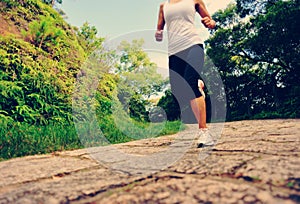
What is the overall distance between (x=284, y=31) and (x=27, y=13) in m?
8.04

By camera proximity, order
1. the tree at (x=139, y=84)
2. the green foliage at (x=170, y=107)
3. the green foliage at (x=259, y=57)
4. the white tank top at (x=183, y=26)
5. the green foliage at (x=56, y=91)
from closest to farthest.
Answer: the white tank top at (x=183, y=26) → the green foliage at (x=56, y=91) → the tree at (x=139, y=84) → the green foliage at (x=259, y=57) → the green foliage at (x=170, y=107)

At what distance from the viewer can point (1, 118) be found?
2.83 m

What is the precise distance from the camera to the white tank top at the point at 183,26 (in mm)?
2078

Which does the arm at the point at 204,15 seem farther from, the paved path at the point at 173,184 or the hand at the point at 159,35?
the paved path at the point at 173,184

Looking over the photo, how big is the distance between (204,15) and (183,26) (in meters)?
0.28

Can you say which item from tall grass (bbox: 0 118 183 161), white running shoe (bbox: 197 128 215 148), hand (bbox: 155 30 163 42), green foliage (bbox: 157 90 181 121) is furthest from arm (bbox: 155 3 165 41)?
green foliage (bbox: 157 90 181 121)

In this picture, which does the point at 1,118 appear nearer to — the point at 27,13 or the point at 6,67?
the point at 6,67

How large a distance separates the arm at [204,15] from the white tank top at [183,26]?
84mm

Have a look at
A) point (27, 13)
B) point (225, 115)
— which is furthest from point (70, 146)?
point (225, 115)

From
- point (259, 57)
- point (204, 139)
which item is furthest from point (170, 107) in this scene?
point (204, 139)

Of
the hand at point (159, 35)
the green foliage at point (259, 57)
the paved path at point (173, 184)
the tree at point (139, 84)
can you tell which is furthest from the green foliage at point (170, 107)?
the paved path at point (173, 184)

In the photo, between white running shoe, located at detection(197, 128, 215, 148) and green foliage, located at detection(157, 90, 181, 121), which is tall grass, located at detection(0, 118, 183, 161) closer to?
white running shoe, located at detection(197, 128, 215, 148)

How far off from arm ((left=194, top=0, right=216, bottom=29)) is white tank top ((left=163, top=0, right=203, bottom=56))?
84 millimetres

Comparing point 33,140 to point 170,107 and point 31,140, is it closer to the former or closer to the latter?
point 31,140
